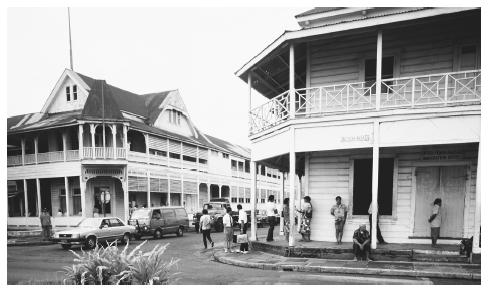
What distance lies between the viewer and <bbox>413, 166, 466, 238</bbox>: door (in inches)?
428

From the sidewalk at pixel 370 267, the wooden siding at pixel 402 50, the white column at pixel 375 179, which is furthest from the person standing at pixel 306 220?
the wooden siding at pixel 402 50

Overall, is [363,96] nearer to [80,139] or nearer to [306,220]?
[306,220]

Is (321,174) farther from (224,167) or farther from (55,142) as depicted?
→ (224,167)

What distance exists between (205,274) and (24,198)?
21.5m

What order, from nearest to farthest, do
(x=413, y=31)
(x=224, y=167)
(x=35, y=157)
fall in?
(x=413, y=31) → (x=35, y=157) → (x=224, y=167)

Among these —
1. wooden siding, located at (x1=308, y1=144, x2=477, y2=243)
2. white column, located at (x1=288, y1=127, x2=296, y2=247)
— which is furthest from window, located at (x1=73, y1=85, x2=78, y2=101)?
white column, located at (x1=288, y1=127, x2=296, y2=247)

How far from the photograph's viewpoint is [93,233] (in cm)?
1482

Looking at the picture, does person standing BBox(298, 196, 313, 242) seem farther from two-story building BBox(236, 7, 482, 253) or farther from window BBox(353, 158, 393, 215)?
window BBox(353, 158, 393, 215)

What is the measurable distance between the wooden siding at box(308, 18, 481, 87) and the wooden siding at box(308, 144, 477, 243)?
2699 millimetres

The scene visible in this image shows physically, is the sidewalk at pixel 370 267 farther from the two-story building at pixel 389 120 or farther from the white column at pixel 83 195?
the white column at pixel 83 195

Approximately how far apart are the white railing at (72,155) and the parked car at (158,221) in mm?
5900

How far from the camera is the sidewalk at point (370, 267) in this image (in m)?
8.24

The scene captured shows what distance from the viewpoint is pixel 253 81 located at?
14.9 meters
